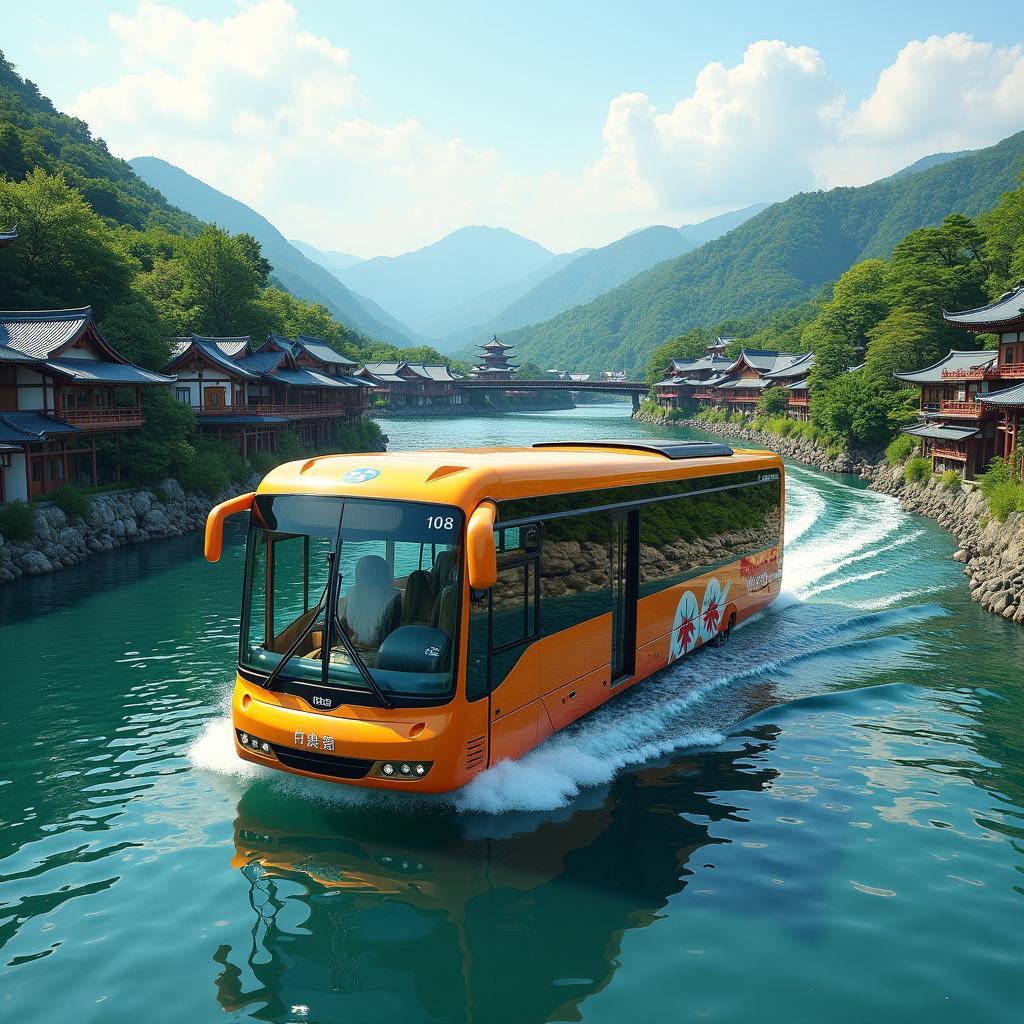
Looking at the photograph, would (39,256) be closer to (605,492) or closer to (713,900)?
(605,492)

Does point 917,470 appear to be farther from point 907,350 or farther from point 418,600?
point 418,600

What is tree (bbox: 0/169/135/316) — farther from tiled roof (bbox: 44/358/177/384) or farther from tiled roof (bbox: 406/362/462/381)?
tiled roof (bbox: 406/362/462/381)

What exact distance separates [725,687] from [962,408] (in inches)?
1267

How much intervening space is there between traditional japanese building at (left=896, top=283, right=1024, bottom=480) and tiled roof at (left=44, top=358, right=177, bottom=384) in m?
32.8

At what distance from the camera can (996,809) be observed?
10.9 meters

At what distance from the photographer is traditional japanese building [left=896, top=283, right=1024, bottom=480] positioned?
3512cm

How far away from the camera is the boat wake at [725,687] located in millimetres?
10128

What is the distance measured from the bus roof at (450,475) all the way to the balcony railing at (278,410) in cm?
3891

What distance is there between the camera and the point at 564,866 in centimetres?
907

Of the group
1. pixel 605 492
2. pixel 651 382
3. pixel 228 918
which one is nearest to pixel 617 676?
pixel 605 492

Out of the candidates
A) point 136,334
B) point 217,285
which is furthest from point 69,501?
point 217,285

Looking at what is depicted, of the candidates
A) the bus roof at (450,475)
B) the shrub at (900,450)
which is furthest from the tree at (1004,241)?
the bus roof at (450,475)

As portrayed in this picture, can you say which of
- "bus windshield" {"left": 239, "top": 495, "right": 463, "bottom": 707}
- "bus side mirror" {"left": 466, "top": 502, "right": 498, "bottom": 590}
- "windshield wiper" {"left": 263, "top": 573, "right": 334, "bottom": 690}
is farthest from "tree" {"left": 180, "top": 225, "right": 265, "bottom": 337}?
"bus side mirror" {"left": 466, "top": 502, "right": 498, "bottom": 590}

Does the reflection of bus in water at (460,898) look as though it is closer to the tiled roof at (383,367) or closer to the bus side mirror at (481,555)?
the bus side mirror at (481,555)
